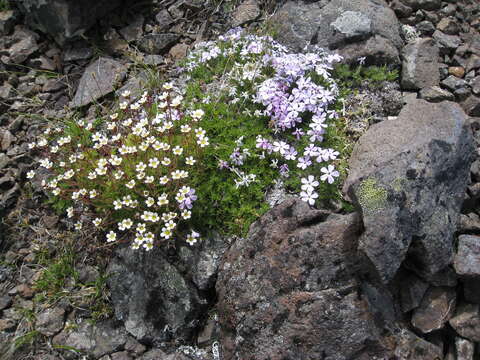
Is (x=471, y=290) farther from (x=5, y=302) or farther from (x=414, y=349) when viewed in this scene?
(x=5, y=302)

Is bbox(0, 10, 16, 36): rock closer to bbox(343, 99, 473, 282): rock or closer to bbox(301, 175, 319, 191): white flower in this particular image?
bbox(301, 175, 319, 191): white flower

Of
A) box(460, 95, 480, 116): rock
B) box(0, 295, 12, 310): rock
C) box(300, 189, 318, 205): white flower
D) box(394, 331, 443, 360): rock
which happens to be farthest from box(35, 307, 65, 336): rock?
box(460, 95, 480, 116): rock

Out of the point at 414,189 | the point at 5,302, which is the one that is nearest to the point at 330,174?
the point at 414,189

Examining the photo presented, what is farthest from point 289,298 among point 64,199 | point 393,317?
point 64,199

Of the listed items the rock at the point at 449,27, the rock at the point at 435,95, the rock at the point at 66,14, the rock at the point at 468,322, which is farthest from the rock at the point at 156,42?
the rock at the point at 468,322

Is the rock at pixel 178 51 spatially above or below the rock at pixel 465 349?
above

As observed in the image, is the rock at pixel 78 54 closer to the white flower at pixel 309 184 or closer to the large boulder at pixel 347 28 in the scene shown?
the large boulder at pixel 347 28

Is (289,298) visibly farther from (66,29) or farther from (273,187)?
(66,29)
